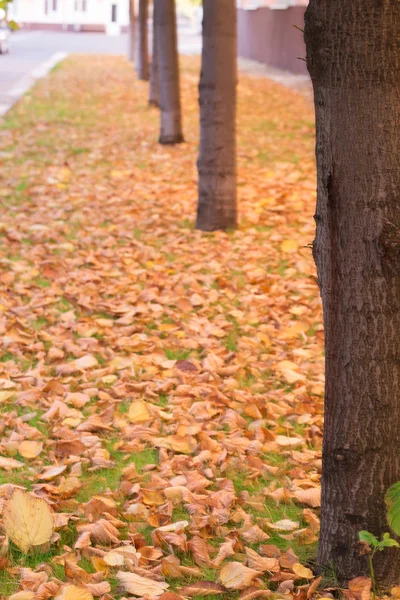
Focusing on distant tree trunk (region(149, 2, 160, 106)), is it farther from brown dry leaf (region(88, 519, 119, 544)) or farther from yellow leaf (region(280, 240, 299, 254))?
brown dry leaf (region(88, 519, 119, 544))

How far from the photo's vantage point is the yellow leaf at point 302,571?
2965 millimetres

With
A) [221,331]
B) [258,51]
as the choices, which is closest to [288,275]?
[221,331]

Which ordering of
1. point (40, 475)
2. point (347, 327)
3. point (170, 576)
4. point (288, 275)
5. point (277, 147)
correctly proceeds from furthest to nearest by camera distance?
point (277, 147) < point (288, 275) < point (40, 475) < point (170, 576) < point (347, 327)

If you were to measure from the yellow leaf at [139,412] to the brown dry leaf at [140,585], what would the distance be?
1.43 m

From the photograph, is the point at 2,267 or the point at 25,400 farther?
the point at 2,267

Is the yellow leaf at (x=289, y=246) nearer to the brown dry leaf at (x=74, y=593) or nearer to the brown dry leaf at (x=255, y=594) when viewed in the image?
the brown dry leaf at (x=255, y=594)

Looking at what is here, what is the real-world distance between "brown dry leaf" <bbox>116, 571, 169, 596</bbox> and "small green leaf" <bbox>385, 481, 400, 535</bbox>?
0.79 m

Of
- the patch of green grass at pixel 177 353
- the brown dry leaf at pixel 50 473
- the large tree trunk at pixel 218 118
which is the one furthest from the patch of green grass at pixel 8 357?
the large tree trunk at pixel 218 118

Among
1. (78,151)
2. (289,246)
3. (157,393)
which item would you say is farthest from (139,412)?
(78,151)

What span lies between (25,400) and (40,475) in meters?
0.86

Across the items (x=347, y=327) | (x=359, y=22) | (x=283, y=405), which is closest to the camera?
(x=359, y=22)

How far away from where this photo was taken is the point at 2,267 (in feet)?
23.2

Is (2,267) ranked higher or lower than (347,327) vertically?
lower

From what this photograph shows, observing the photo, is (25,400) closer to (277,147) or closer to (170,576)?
(170,576)
